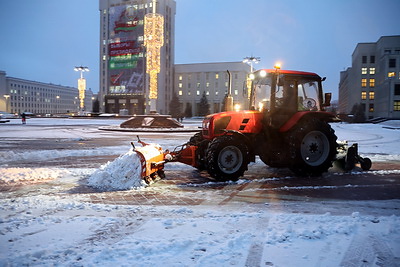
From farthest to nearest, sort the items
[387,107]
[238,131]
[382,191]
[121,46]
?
[121,46] < [387,107] < [238,131] < [382,191]

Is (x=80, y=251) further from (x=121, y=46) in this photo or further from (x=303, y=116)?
(x=121, y=46)

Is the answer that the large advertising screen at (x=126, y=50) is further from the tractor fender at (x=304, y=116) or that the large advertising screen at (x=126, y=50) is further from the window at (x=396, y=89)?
the tractor fender at (x=304, y=116)

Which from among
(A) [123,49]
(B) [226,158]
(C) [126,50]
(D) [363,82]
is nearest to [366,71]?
(D) [363,82]

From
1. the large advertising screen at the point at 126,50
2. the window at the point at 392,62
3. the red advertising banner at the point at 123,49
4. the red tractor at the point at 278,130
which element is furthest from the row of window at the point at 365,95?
the red tractor at the point at 278,130

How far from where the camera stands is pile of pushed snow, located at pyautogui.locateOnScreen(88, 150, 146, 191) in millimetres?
6414

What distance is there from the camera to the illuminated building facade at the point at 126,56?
292ft

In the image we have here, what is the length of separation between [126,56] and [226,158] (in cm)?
8918

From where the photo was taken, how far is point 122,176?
6543 mm

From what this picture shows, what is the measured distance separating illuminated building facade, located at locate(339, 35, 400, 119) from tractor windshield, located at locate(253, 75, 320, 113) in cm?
Result: 6938

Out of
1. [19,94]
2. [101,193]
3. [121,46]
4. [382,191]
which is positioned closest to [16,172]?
[101,193]

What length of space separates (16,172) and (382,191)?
341 inches

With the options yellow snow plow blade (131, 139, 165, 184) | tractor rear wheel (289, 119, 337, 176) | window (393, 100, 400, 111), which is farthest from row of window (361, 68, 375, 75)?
yellow snow plow blade (131, 139, 165, 184)

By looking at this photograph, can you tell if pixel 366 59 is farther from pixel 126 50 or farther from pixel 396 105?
pixel 126 50

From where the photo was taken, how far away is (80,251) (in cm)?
345
